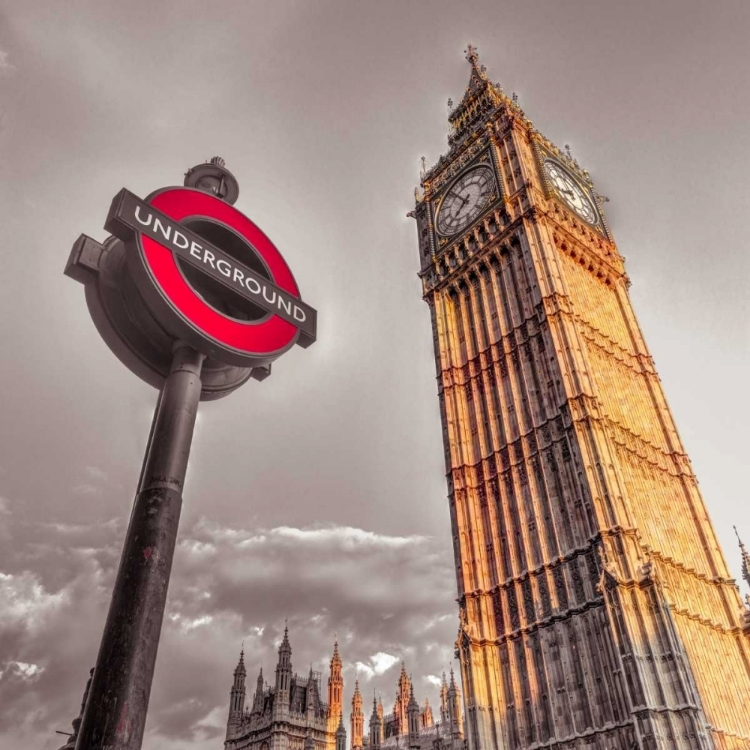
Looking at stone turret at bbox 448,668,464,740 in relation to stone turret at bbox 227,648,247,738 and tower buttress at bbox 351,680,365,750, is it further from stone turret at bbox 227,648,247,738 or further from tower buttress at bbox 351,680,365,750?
stone turret at bbox 227,648,247,738

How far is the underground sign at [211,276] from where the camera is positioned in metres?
7.43

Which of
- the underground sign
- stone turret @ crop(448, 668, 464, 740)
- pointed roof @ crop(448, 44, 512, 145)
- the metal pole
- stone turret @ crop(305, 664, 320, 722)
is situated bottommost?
the metal pole

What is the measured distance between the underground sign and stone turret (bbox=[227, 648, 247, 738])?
227 ft

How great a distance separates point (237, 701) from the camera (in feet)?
227

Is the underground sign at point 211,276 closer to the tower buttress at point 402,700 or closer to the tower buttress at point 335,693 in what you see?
the tower buttress at point 402,700

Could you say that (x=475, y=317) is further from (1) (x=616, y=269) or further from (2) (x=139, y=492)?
(2) (x=139, y=492)

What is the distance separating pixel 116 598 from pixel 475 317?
39.9m

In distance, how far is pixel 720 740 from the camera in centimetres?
2600

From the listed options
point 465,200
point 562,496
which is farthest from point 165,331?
point 465,200

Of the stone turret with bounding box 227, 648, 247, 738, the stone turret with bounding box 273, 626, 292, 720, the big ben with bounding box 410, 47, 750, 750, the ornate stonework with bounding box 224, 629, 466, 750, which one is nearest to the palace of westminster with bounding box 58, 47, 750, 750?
the big ben with bounding box 410, 47, 750, 750

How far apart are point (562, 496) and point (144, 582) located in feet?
96.6

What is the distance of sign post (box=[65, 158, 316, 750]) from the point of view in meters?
5.78

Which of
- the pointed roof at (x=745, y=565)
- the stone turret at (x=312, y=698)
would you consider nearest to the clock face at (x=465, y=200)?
the pointed roof at (x=745, y=565)

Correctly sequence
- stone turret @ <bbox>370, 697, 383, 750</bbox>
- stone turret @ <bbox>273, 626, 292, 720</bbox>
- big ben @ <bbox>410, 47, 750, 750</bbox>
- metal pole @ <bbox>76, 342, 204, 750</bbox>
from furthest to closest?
1. stone turret @ <bbox>273, 626, 292, 720</bbox>
2. stone turret @ <bbox>370, 697, 383, 750</bbox>
3. big ben @ <bbox>410, 47, 750, 750</bbox>
4. metal pole @ <bbox>76, 342, 204, 750</bbox>
